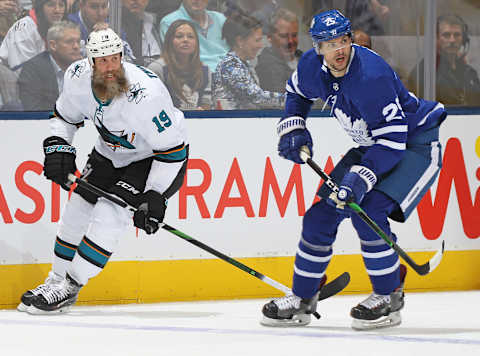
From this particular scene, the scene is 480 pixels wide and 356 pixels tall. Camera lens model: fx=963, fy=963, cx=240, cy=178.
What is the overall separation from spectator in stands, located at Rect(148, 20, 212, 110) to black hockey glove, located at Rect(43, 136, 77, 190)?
74 centimetres

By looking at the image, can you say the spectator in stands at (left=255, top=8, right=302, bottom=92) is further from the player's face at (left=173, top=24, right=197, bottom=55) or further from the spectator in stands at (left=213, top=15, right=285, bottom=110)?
the player's face at (left=173, top=24, right=197, bottom=55)

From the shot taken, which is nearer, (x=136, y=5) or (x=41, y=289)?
(x=41, y=289)

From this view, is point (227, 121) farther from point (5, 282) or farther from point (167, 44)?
point (5, 282)

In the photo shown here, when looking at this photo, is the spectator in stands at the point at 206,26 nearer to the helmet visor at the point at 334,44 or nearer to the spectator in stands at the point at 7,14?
the spectator in stands at the point at 7,14

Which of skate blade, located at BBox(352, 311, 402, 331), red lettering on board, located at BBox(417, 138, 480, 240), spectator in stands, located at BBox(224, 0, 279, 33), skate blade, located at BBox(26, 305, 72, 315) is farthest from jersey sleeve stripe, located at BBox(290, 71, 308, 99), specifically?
skate blade, located at BBox(26, 305, 72, 315)

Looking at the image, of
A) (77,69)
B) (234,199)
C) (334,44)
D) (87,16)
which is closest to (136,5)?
(87,16)

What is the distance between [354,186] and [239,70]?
1.30m

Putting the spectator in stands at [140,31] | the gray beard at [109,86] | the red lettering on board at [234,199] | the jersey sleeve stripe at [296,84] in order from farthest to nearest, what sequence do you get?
the red lettering on board at [234,199] < the spectator in stands at [140,31] < the jersey sleeve stripe at [296,84] < the gray beard at [109,86]

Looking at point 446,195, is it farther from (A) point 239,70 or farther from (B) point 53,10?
(B) point 53,10

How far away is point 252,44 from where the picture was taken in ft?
14.9

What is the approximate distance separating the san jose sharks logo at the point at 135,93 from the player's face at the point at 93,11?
2.17 feet

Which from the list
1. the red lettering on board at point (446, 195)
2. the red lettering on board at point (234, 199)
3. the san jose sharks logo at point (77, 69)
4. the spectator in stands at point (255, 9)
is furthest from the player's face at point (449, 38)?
the san jose sharks logo at point (77, 69)

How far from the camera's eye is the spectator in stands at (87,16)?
4242 mm

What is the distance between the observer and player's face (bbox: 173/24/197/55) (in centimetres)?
441
